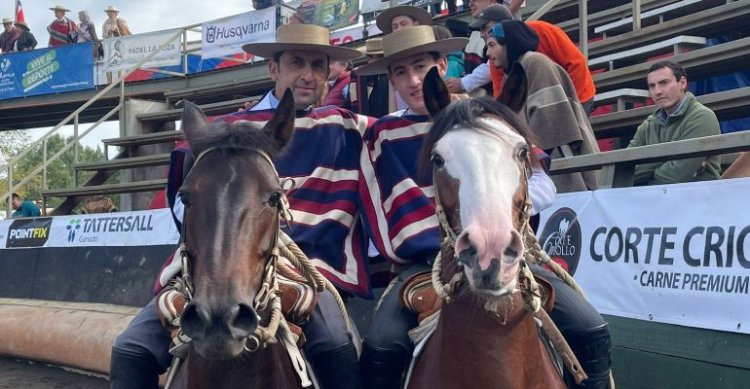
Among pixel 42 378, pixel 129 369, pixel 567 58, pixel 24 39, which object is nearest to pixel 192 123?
pixel 129 369

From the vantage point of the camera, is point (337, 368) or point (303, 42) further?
point (303, 42)

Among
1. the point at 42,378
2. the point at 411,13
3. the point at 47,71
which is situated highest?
the point at 411,13

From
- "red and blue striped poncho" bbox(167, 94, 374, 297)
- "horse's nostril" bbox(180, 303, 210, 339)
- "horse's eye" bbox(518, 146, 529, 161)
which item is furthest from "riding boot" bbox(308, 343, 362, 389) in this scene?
"horse's eye" bbox(518, 146, 529, 161)

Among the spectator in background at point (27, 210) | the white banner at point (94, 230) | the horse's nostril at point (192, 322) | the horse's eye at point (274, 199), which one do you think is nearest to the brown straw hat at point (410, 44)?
the horse's eye at point (274, 199)

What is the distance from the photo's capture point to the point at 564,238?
5.55 m

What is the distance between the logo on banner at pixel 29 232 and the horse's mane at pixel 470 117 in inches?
334

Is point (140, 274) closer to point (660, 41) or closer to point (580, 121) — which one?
point (580, 121)

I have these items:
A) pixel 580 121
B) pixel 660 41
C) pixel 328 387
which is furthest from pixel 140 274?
pixel 660 41

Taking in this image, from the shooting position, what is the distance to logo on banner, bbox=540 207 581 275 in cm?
544

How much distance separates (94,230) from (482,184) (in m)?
7.94

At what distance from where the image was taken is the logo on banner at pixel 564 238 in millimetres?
5441

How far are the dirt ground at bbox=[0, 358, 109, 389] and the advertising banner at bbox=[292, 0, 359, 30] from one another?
26.8 ft

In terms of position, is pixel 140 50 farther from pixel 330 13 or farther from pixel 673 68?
pixel 673 68

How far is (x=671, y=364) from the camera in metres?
4.69
